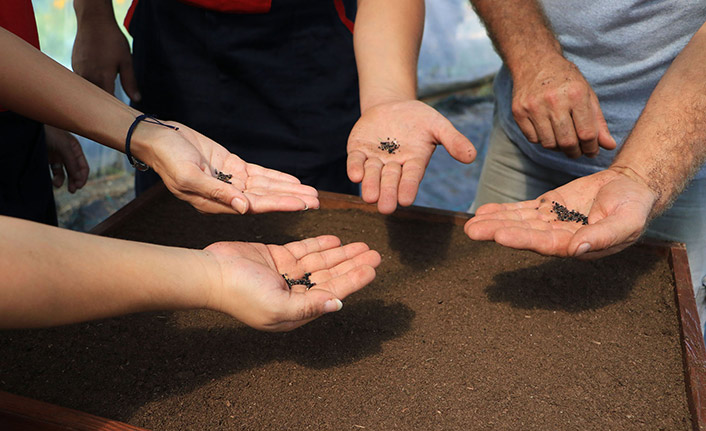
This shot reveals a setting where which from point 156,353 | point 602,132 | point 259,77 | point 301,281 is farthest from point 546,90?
point 156,353

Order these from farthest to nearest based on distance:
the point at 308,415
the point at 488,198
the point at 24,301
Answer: the point at 488,198 → the point at 308,415 → the point at 24,301

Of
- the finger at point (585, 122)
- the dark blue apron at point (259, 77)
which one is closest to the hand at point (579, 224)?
the finger at point (585, 122)

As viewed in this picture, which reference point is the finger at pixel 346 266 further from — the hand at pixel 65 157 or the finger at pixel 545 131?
the hand at pixel 65 157

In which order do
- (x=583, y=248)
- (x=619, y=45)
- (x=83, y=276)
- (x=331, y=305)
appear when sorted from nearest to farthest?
1. (x=83, y=276)
2. (x=331, y=305)
3. (x=583, y=248)
4. (x=619, y=45)

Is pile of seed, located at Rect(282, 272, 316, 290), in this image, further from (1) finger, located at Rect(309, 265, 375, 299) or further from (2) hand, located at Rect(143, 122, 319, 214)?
(2) hand, located at Rect(143, 122, 319, 214)

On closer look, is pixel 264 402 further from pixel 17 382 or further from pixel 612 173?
pixel 612 173

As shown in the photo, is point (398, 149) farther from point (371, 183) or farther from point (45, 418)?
point (45, 418)

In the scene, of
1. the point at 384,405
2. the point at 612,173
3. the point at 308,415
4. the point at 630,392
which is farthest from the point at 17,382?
the point at 612,173

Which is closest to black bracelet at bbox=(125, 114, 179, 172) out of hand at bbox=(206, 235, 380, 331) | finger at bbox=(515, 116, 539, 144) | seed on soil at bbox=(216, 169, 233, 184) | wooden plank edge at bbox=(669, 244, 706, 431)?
seed on soil at bbox=(216, 169, 233, 184)
